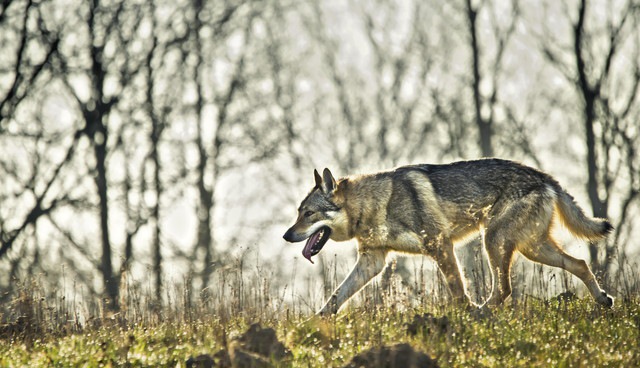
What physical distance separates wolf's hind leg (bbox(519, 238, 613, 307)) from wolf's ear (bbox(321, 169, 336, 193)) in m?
2.41

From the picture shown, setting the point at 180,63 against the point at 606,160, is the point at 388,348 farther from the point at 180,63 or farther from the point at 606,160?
the point at 606,160

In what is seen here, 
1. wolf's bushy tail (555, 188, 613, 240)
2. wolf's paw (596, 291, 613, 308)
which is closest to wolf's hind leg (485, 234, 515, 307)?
wolf's bushy tail (555, 188, 613, 240)

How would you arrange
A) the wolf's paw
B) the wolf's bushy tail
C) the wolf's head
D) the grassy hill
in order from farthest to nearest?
1. the wolf's head
2. the wolf's bushy tail
3. the wolf's paw
4. the grassy hill

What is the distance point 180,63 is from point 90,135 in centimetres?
372

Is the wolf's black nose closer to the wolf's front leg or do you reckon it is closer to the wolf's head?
the wolf's head

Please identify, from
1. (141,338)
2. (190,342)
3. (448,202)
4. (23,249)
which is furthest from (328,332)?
(23,249)

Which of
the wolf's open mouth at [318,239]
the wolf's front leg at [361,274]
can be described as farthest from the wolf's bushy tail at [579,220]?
the wolf's open mouth at [318,239]

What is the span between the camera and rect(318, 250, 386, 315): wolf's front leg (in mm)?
9203

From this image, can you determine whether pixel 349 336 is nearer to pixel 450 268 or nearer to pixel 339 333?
pixel 339 333

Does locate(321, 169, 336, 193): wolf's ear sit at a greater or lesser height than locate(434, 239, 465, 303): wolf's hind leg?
greater

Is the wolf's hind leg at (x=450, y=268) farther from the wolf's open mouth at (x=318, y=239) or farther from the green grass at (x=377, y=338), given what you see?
the wolf's open mouth at (x=318, y=239)

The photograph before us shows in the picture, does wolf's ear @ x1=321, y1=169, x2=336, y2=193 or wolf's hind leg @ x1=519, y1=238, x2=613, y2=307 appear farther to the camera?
wolf's ear @ x1=321, y1=169, x2=336, y2=193

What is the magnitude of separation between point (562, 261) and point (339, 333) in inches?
133

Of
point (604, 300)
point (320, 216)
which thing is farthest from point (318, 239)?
point (604, 300)
